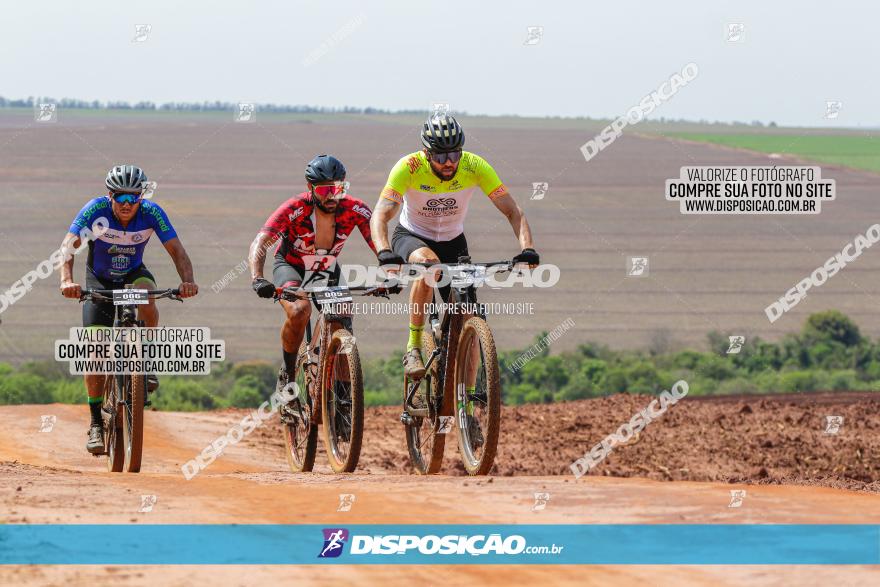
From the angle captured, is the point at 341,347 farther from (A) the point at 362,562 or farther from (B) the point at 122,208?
(A) the point at 362,562

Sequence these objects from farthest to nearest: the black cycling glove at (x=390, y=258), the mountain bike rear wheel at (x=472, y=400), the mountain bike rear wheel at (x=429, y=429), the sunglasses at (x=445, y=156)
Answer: the mountain bike rear wheel at (x=429, y=429), the sunglasses at (x=445, y=156), the mountain bike rear wheel at (x=472, y=400), the black cycling glove at (x=390, y=258)

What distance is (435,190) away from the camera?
9.99 metres

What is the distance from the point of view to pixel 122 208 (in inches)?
405

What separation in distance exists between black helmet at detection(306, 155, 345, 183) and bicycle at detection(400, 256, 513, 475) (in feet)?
4.26

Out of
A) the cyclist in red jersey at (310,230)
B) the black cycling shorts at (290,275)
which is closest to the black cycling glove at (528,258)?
the cyclist in red jersey at (310,230)

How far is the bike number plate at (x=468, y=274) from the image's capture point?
926 cm

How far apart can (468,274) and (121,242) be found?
10.5 feet

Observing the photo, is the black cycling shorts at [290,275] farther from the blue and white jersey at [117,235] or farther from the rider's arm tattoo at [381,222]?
the blue and white jersey at [117,235]

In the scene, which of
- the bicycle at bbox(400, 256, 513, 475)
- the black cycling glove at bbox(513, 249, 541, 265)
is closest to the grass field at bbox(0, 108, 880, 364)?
the bicycle at bbox(400, 256, 513, 475)

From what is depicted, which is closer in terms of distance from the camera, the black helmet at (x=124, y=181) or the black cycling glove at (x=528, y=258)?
the black cycling glove at (x=528, y=258)

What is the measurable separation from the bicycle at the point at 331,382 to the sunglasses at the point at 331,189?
2.61ft

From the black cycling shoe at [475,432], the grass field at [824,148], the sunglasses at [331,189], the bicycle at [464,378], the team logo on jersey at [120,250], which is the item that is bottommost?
the black cycling shoe at [475,432]

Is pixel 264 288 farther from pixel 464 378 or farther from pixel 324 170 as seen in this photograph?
pixel 464 378

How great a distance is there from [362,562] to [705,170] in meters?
14.8
